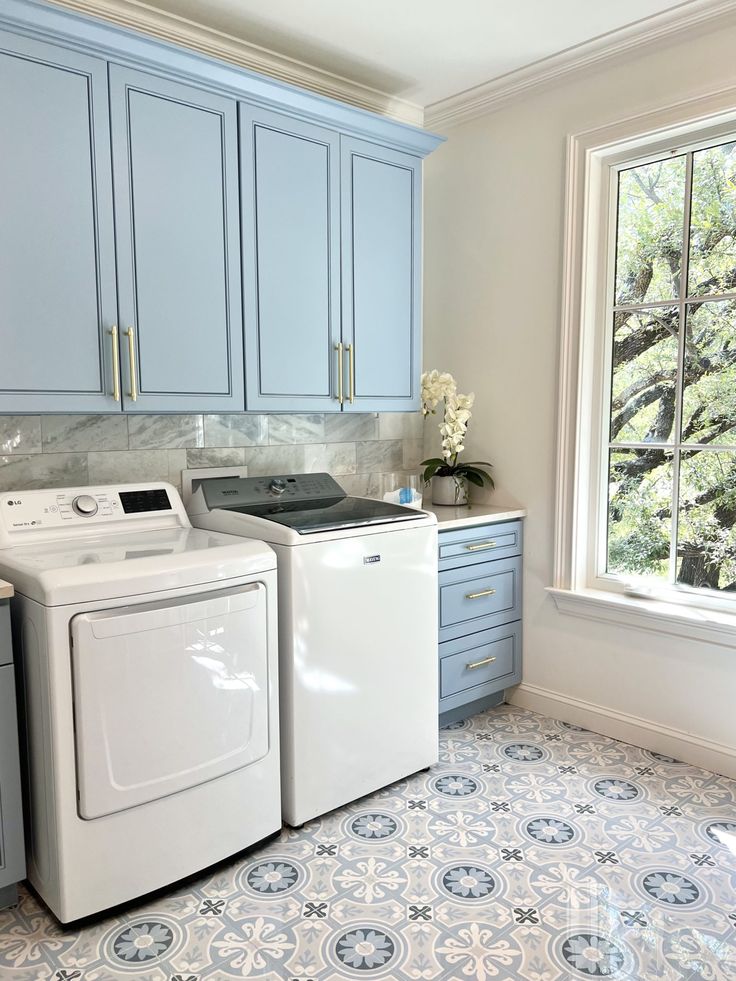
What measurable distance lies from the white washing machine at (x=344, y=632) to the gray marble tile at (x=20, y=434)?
1.77 feet

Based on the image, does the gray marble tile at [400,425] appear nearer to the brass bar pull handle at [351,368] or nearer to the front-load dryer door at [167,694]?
the brass bar pull handle at [351,368]

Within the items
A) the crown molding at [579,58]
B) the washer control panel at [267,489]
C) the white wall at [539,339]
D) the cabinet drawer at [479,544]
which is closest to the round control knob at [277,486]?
the washer control panel at [267,489]

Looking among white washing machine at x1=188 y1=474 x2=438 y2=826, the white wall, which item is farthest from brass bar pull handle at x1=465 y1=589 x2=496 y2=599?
white washing machine at x1=188 y1=474 x2=438 y2=826

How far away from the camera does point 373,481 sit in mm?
3291

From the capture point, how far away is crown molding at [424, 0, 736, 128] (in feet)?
7.84

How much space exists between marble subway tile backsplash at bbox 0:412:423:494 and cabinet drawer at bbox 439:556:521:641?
651 millimetres

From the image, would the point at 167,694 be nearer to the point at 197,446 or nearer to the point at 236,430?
the point at 197,446

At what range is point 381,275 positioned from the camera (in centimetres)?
286

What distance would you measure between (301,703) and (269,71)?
2300mm

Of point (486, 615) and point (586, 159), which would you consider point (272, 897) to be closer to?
point (486, 615)

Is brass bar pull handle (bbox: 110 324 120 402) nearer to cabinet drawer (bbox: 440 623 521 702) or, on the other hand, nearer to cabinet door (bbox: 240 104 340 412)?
cabinet door (bbox: 240 104 340 412)

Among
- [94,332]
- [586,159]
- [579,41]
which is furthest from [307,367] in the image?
[579,41]

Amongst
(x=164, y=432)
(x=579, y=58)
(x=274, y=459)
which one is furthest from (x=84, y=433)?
(x=579, y=58)

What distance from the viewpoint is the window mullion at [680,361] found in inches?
103
